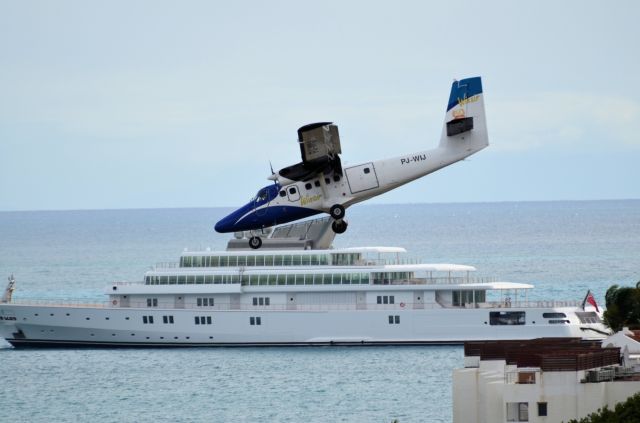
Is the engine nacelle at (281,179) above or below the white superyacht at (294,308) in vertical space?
above

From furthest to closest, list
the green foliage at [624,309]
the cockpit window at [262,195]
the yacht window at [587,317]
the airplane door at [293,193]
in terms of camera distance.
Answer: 1. the yacht window at [587,317]
2. the cockpit window at [262,195]
3. the airplane door at [293,193]
4. the green foliage at [624,309]

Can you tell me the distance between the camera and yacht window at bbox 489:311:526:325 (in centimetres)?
6619

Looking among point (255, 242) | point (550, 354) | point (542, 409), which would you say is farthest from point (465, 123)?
point (542, 409)

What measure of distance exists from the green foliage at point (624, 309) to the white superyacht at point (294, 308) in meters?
8.31

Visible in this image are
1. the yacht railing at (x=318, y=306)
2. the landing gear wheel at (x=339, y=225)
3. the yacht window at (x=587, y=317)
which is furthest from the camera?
the yacht railing at (x=318, y=306)

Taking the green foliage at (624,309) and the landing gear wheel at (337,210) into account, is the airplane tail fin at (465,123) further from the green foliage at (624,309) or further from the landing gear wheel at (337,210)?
the green foliage at (624,309)

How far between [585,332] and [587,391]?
3252 cm

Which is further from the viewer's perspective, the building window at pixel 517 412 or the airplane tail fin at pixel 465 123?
the airplane tail fin at pixel 465 123

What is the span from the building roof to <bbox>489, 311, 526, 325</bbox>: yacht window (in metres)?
25.2

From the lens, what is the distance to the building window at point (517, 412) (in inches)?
1316

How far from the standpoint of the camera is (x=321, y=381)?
192 ft

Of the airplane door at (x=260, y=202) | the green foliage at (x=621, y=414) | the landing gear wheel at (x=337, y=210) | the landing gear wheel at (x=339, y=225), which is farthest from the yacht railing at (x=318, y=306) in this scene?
the green foliage at (x=621, y=414)

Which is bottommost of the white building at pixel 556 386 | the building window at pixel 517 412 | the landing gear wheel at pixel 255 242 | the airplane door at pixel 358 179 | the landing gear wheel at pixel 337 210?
the building window at pixel 517 412

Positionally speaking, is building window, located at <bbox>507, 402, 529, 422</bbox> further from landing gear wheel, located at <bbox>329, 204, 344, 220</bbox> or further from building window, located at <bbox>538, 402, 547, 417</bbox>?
landing gear wheel, located at <bbox>329, 204, 344, 220</bbox>
